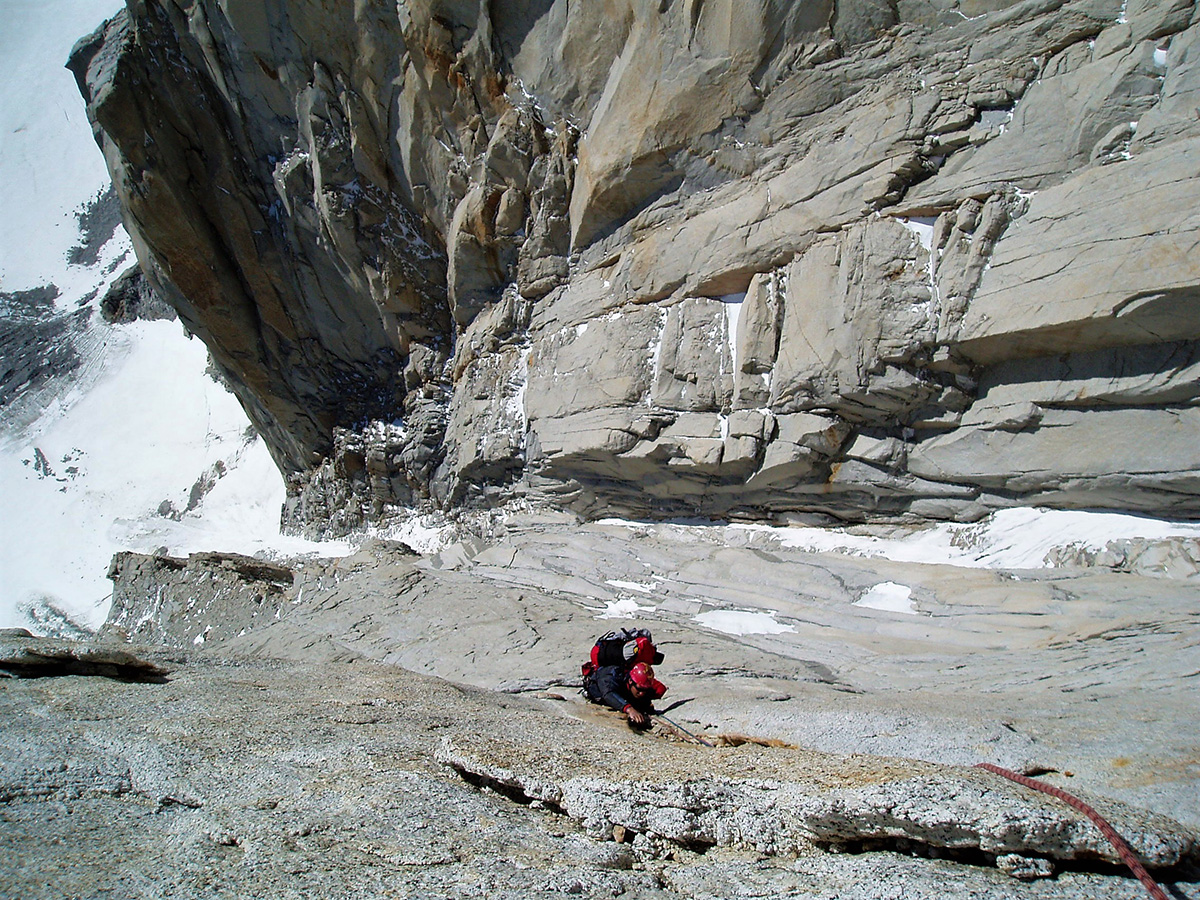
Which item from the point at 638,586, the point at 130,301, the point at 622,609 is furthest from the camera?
the point at 130,301

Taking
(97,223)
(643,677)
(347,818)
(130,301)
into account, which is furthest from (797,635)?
(97,223)

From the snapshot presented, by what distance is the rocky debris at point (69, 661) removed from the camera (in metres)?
4.80

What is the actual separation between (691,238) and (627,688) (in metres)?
10.1

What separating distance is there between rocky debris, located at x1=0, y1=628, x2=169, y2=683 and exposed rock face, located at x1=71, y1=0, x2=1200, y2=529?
9249mm

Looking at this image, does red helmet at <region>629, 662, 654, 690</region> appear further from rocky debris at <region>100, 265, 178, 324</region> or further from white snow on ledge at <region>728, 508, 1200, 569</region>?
rocky debris at <region>100, 265, 178, 324</region>

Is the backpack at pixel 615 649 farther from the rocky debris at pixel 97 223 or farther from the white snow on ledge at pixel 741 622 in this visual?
the rocky debris at pixel 97 223

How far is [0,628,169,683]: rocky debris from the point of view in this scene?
480 cm

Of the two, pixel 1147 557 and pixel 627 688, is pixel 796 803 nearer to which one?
pixel 627 688

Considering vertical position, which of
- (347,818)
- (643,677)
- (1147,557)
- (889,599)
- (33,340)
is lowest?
(347,818)

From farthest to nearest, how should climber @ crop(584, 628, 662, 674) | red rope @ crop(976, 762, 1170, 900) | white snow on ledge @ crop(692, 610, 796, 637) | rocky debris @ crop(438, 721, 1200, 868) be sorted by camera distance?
white snow on ledge @ crop(692, 610, 796, 637) → climber @ crop(584, 628, 662, 674) → rocky debris @ crop(438, 721, 1200, 868) → red rope @ crop(976, 762, 1170, 900)

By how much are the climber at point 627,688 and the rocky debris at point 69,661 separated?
11.6ft

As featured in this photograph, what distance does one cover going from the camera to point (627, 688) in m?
5.68

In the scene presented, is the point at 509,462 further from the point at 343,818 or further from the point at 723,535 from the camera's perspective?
the point at 343,818

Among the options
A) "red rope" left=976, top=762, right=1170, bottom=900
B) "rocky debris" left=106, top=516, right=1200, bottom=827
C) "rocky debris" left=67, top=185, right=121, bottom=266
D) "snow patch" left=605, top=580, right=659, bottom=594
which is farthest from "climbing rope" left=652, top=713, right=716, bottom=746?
"rocky debris" left=67, top=185, right=121, bottom=266
